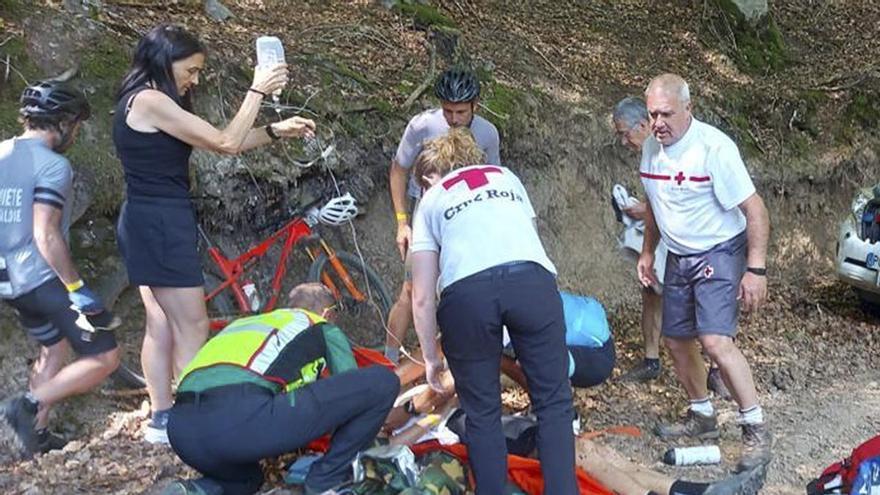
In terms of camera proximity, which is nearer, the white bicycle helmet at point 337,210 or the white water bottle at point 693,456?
the white water bottle at point 693,456

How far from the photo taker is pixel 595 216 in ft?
29.7

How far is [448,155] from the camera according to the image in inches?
179

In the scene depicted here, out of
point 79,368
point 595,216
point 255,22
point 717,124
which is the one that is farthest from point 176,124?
point 717,124

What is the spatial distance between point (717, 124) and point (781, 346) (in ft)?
9.05

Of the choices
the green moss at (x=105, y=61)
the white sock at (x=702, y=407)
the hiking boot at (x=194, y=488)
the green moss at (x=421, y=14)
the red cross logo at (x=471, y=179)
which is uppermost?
the green moss at (x=421, y=14)

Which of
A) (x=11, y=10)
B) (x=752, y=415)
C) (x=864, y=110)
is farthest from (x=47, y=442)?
(x=864, y=110)

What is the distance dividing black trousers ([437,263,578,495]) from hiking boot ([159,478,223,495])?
1135 millimetres

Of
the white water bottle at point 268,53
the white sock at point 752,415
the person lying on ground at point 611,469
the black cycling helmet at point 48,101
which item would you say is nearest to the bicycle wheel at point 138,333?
the black cycling helmet at point 48,101

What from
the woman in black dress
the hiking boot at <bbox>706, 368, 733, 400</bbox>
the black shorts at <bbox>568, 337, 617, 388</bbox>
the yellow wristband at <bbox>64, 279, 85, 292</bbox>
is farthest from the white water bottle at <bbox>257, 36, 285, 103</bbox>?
the hiking boot at <bbox>706, 368, 733, 400</bbox>

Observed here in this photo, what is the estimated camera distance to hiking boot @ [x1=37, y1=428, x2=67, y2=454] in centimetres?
538

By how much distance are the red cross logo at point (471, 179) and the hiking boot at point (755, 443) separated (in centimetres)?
218

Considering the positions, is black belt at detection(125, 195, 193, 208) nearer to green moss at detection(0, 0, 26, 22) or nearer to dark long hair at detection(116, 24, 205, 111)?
dark long hair at detection(116, 24, 205, 111)

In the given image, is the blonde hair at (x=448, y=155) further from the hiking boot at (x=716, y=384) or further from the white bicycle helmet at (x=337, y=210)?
the hiking boot at (x=716, y=384)

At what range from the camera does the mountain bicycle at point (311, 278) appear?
6.50 meters
